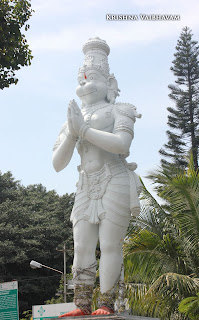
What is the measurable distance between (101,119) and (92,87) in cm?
49

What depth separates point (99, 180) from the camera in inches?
254

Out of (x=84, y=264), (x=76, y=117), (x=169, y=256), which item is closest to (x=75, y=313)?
(x=84, y=264)

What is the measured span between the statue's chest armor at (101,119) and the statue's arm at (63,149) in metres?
0.30

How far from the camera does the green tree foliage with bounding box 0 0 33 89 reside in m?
8.11

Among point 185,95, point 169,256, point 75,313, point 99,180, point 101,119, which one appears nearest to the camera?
point 75,313

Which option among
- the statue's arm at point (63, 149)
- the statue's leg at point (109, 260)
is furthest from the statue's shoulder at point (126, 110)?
the statue's leg at point (109, 260)

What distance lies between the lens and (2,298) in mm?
8055

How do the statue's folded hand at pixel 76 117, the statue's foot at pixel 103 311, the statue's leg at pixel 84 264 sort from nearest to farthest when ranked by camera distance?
the statue's foot at pixel 103 311 → the statue's leg at pixel 84 264 → the statue's folded hand at pixel 76 117

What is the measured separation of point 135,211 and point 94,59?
2114 millimetres

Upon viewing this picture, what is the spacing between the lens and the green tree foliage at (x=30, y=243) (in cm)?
2358

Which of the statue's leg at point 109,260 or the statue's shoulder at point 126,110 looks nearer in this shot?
the statue's leg at point 109,260

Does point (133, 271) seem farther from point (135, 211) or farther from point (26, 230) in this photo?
point (26, 230)

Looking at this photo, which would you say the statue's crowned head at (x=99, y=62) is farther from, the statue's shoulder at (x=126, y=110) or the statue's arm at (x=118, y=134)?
the statue's arm at (x=118, y=134)

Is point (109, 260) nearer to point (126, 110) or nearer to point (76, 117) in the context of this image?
point (76, 117)
